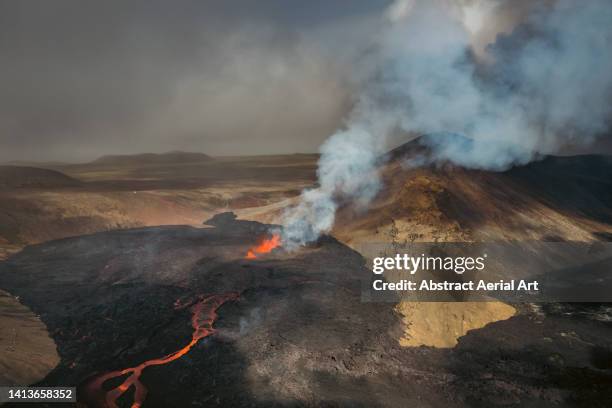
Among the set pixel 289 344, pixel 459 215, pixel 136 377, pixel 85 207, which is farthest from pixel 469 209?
pixel 85 207

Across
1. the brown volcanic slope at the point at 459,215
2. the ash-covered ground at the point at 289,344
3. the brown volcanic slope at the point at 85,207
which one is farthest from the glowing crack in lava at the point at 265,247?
the brown volcanic slope at the point at 85,207

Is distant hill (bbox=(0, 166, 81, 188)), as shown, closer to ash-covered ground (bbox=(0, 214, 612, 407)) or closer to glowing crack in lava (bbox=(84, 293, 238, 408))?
ash-covered ground (bbox=(0, 214, 612, 407))

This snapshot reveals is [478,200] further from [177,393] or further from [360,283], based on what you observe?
[177,393]

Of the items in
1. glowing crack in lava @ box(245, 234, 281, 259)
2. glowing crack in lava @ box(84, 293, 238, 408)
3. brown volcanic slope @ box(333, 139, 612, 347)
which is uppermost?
brown volcanic slope @ box(333, 139, 612, 347)

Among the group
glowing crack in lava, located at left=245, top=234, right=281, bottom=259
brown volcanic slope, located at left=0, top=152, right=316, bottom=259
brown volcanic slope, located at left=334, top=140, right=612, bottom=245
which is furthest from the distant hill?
brown volcanic slope, located at left=334, top=140, right=612, bottom=245

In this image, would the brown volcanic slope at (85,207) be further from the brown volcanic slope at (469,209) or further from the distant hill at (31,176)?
the brown volcanic slope at (469,209)

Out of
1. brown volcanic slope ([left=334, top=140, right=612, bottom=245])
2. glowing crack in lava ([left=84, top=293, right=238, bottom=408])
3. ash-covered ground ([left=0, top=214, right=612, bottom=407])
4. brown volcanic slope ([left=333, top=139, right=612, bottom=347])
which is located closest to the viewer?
glowing crack in lava ([left=84, top=293, right=238, bottom=408])

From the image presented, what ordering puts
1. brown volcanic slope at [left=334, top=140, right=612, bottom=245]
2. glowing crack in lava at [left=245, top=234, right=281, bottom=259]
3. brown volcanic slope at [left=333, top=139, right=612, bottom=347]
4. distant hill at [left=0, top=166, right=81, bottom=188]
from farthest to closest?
distant hill at [left=0, top=166, right=81, bottom=188] < glowing crack in lava at [left=245, top=234, right=281, bottom=259] < brown volcanic slope at [left=334, top=140, right=612, bottom=245] < brown volcanic slope at [left=333, top=139, right=612, bottom=347]

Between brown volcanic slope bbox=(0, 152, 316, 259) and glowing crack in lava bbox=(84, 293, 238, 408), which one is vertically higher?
brown volcanic slope bbox=(0, 152, 316, 259)
